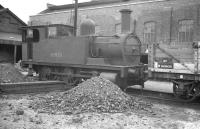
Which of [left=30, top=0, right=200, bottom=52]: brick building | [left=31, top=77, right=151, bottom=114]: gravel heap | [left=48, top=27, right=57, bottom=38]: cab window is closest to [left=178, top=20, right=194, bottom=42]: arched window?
[left=30, top=0, right=200, bottom=52]: brick building

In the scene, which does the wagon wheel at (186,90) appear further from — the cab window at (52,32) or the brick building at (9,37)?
the brick building at (9,37)

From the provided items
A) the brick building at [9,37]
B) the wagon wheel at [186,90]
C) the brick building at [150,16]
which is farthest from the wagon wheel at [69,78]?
the brick building at [9,37]

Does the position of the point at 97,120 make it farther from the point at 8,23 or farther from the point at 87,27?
the point at 8,23

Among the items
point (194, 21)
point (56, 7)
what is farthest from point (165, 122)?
point (56, 7)

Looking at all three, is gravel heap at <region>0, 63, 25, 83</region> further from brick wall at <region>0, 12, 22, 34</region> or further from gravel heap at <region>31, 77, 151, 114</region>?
brick wall at <region>0, 12, 22, 34</region>

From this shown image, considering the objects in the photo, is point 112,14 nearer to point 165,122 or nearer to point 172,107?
point 172,107

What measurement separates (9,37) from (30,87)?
1916 cm

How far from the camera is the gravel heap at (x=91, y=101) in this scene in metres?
7.68

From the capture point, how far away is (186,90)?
941cm

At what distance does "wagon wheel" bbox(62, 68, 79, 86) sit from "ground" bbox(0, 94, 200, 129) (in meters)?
4.56

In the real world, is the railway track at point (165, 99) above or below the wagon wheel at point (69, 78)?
below

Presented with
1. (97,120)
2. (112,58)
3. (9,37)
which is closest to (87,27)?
(112,58)

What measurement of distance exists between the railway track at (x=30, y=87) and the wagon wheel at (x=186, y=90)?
15.6 feet

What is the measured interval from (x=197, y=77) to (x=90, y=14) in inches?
854
